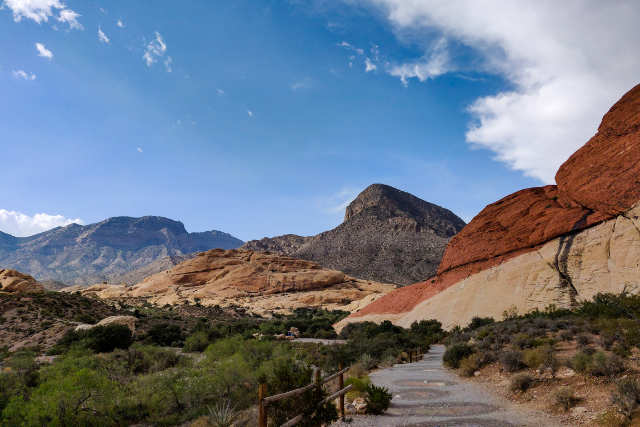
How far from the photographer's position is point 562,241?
29.9 metres

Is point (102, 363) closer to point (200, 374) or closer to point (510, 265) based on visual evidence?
point (200, 374)

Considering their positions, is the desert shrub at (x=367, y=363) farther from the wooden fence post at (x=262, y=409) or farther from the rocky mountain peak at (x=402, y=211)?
the rocky mountain peak at (x=402, y=211)

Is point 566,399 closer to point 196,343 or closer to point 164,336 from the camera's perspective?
point 196,343

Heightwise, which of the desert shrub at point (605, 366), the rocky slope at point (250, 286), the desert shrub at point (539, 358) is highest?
the rocky slope at point (250, 286)

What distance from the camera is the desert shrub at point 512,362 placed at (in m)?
12.7

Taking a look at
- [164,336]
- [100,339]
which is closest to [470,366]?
→ [100,339]

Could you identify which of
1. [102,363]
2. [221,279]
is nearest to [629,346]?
[102,363]

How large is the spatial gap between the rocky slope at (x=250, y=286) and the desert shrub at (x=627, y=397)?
57.3 metres

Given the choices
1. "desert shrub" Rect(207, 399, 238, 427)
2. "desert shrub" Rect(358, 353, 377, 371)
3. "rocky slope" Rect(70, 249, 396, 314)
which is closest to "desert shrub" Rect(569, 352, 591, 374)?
"desert shrub" Rect(358, 353, 377, 371)

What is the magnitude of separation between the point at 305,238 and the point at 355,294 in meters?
94.0

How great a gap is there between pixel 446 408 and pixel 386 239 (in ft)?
318

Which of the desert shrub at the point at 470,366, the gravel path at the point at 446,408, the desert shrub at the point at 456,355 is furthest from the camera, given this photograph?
the desert shrub at the point at 456,355

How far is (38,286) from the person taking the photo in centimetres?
4828

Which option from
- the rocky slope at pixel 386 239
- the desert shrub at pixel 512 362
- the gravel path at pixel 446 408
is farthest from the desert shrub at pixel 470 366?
the rocky slope at pixel 386 239
